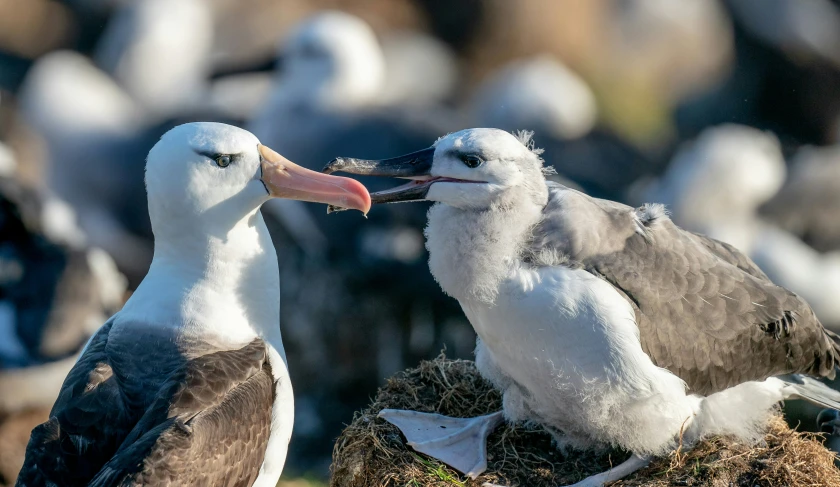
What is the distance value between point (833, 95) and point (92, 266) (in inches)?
336

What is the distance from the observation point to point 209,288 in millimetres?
4008

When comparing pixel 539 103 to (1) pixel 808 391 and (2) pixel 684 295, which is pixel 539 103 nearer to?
(1) pixel 808 391

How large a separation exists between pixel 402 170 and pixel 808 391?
2308mm

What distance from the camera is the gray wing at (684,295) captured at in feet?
13.1

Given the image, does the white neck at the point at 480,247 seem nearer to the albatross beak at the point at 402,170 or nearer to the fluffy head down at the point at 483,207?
the fluffy head down at the point at 483,207

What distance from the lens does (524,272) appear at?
391 cm

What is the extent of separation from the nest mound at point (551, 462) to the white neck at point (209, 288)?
2.34 ft

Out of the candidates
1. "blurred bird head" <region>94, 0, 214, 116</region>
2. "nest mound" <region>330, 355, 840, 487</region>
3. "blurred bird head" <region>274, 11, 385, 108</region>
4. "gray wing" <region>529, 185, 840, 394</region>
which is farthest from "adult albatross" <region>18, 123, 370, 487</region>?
"blurred bird head" <region>94, 0, 214, 116</region>

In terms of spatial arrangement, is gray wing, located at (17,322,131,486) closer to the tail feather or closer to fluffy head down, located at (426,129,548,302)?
fluffy head down, located at (426,129,548,302)

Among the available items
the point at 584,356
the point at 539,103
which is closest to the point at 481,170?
the point at 584,356

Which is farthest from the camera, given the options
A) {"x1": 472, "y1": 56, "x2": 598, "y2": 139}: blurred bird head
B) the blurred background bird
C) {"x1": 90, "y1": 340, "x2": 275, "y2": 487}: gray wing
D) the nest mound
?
{"x1": 472, "y1": 56, "x2": 598, "y2": 139}: blurred bird head

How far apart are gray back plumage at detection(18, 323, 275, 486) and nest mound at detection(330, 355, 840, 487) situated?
65cm

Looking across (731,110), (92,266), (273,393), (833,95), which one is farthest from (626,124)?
(273,393)

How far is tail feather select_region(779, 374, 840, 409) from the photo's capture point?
454 centimetres
